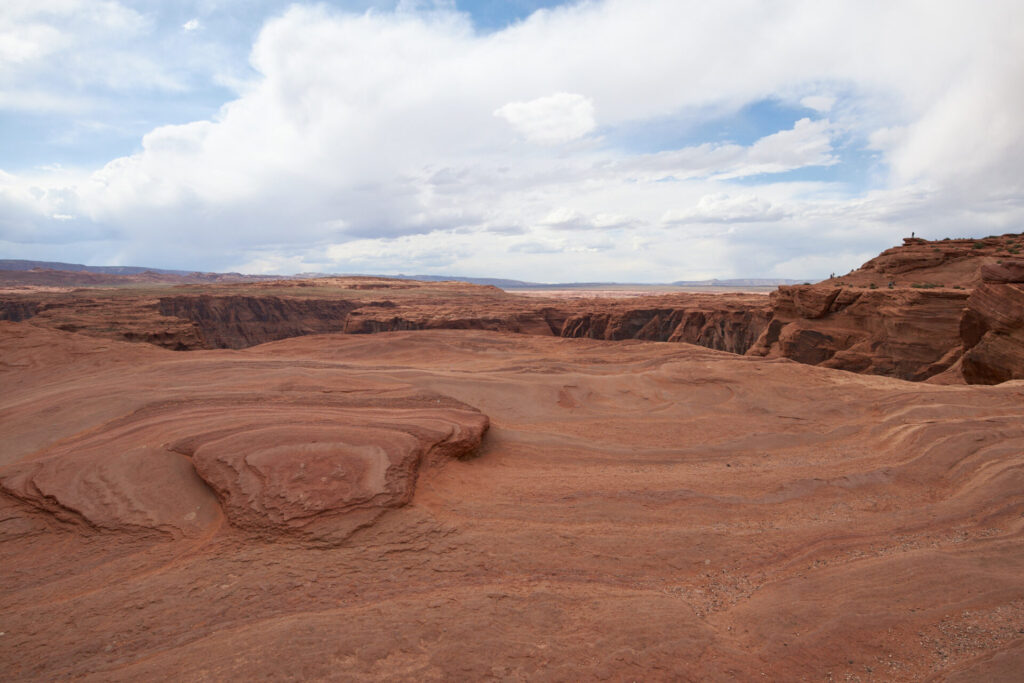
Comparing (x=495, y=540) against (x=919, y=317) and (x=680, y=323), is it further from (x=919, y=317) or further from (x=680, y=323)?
(x=680, y=323)

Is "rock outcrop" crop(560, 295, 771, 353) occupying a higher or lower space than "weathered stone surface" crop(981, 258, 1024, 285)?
lower

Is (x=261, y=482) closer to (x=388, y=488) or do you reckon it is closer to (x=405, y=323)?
(x=388, y=488)

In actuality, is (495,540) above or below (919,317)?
below

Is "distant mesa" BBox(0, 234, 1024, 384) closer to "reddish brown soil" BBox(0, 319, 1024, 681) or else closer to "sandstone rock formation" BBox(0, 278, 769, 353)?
"sandstone rock formation" BBox(0, 278, 769, 353)

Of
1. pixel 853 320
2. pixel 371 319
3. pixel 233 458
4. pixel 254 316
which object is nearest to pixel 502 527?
pixel 233 458

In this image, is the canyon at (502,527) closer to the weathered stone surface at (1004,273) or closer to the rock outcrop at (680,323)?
the weathered stone surface at (1004,273)

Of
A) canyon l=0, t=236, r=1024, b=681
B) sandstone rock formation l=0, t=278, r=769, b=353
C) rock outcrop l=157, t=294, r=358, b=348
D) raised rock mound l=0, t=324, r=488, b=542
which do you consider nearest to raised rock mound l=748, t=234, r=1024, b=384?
sandstone rock formation l=0, t=278, r=769, b=353
